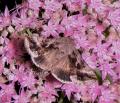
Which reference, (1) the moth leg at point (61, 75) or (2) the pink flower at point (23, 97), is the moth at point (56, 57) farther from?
(2) the pink flower at point (23, 97)

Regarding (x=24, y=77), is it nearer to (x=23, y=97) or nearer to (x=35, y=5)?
(x=23, y=97)

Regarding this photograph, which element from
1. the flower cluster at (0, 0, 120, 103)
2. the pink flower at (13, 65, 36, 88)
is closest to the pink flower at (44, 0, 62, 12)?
the flower cluster at (0, 0, 120, 103)

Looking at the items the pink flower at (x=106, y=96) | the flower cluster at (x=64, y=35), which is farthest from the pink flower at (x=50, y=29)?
the pink flower at (x=106, y=96)

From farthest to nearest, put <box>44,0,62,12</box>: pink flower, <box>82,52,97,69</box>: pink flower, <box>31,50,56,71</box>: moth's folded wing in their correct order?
<box>44,0,62,12</box>: pink flower
<box>82,52,97,69</box>: pink flower
<box>31,50,56,71</box>: moth's folded wing

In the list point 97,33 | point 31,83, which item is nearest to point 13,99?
point 31,83

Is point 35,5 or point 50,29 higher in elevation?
point 35,5

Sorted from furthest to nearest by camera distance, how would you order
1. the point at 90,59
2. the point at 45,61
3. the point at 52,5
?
the point at 52,5 → the point at 90,59 → the point at 45,61

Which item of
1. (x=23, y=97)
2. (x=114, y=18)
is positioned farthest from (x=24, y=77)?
(x=114, y=18)

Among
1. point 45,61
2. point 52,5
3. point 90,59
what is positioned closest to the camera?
point 45,61

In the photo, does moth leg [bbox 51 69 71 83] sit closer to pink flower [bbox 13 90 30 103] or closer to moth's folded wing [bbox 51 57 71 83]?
moth's folded wing [bbox 51 57 71 83]
